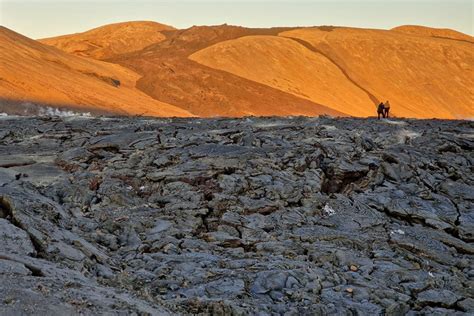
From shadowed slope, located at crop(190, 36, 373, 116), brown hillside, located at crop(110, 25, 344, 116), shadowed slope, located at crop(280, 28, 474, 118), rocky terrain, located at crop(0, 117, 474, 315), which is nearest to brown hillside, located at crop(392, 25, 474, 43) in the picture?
shadowed slope, located at crop(280, 28, 474, 118)

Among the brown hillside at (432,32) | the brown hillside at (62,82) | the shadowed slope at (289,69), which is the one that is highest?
the brown hillside at (432,32)

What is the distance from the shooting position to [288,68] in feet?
158

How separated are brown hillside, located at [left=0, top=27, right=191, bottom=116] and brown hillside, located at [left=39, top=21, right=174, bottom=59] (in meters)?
14.3

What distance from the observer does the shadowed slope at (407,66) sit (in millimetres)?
48406

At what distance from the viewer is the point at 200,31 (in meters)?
57.3

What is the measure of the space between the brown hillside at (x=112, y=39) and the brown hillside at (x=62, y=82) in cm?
1430

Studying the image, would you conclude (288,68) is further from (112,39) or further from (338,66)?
(112,39)

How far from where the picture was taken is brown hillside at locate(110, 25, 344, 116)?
38406 millimetres

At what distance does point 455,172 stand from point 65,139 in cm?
1018

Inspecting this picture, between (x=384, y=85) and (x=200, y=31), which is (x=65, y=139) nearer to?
(x=384, y=85)

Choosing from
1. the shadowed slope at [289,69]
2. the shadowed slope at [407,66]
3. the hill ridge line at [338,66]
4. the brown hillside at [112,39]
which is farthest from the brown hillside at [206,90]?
the shadowed slope at [407,66]

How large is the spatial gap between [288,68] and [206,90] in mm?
10366

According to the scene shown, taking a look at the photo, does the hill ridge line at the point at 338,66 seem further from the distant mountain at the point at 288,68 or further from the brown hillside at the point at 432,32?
the brown hillside at the point at 432,32

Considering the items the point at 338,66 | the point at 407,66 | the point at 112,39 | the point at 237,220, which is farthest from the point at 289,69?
the point at 237,220
